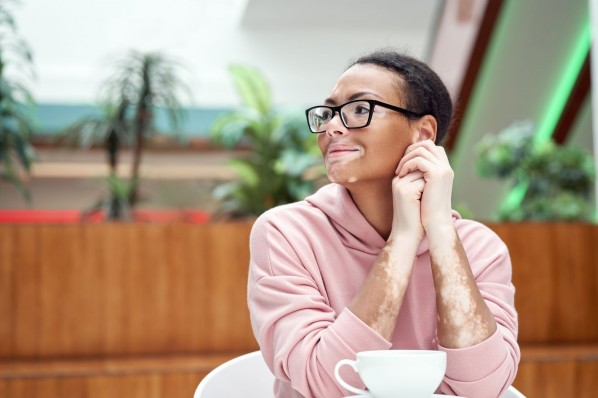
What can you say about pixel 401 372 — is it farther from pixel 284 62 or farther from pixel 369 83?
pixel 284 62

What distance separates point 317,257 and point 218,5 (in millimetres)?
6285

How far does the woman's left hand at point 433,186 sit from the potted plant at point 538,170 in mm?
3342

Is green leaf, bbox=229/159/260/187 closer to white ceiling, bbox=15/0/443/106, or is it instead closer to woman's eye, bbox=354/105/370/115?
white ceiling, bbox=15/0/443/106

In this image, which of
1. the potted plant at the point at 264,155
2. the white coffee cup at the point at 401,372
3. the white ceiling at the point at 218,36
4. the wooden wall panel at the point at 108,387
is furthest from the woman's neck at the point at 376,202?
the white ceiling at the point at 218,36

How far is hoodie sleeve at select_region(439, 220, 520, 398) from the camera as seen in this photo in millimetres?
1097

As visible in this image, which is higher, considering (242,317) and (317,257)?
(317,257)

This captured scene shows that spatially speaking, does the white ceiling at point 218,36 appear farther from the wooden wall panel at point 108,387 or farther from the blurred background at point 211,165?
the wooden wall panel at point 108,387

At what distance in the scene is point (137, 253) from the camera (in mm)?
3365

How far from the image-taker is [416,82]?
1.27 m

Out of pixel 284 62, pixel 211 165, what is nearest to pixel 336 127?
pixel 284 62

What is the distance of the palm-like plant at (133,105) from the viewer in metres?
4.59

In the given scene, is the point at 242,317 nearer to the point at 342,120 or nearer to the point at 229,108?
the point at 342,120

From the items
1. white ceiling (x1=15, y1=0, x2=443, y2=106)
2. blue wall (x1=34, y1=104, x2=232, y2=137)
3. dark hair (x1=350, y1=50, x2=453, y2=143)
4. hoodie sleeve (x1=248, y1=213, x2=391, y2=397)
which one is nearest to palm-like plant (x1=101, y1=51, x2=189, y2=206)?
white ceiling (x1=15, y1=0, x2=443, y2=106)

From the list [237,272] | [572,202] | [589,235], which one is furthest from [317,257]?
[572,202]
